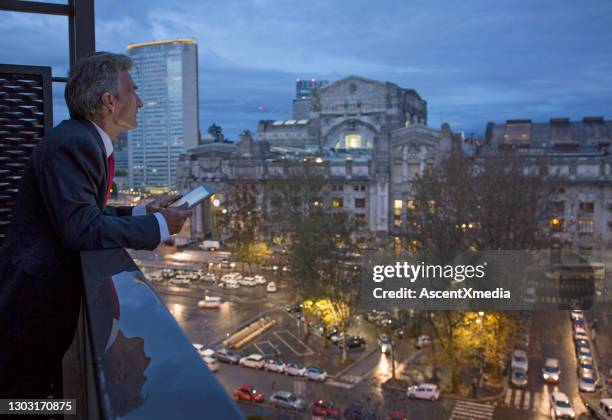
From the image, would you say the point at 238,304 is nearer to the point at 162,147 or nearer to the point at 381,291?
the point at 381,291

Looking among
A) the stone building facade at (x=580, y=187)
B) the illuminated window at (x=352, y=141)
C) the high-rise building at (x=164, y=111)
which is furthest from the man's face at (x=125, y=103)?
the high-rise building at (x=164, y=111)

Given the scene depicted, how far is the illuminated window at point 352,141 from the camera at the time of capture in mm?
30391

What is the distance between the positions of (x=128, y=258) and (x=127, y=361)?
0.40 m

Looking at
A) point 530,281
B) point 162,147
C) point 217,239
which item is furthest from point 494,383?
point 162,147

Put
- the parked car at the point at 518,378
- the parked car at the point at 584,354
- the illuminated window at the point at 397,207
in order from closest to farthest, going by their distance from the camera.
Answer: the parked car at the point at 518,378
the parked car at the point at 584,354
the illuminated window at the point at 397,207

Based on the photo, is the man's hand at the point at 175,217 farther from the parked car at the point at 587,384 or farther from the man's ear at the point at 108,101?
the parked car at the point at 587,384

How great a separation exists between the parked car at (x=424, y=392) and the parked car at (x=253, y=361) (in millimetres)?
3058

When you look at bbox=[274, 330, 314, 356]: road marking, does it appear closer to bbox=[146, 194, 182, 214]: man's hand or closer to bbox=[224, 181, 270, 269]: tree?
bbox=[224, 181, 270, 269]: tree

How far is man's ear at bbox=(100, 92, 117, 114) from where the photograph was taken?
1.28 meters

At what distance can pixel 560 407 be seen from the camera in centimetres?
919

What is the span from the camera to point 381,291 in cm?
1111

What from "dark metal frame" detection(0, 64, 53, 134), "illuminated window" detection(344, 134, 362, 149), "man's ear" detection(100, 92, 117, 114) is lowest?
"man's ear" detection(100, 92, 117, 114)

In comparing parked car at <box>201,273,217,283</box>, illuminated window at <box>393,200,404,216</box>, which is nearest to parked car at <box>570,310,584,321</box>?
illuminated window at <box>393,200,404,216</box>

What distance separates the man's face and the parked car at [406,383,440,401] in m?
9.55
